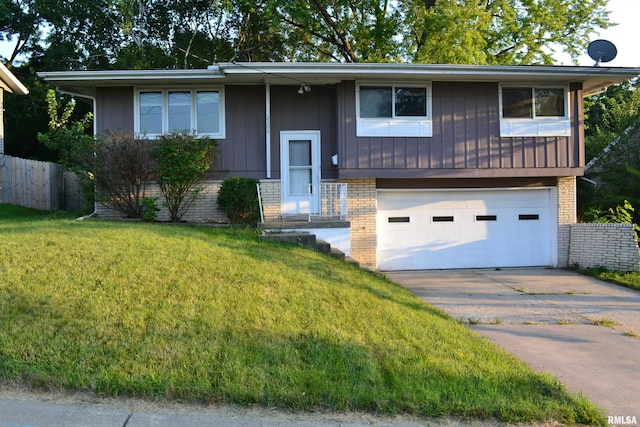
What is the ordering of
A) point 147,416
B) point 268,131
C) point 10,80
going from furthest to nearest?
point 10,80
point 268,131
point 147,416

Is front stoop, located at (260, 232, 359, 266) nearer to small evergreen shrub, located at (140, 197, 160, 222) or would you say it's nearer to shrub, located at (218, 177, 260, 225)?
shrub, located at (218, 177, 260, 225)

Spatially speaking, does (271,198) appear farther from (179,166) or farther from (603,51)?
(603,51)

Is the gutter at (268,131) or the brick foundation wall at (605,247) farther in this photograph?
the gutter at (268,131)

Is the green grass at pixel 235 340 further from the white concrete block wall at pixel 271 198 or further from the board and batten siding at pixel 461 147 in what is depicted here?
the board and batten siding at pixel 461 147

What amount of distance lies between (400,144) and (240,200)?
406 centimetres

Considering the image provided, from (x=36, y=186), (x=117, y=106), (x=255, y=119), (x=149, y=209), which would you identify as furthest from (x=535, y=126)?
(x=36, y=186)

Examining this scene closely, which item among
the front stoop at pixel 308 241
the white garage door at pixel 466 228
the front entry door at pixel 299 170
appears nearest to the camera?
the front stoop at pixel 308 241

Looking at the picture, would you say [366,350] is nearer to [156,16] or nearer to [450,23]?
[450,23]

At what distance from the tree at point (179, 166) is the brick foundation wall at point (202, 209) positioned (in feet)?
1.35

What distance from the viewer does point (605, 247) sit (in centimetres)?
1150

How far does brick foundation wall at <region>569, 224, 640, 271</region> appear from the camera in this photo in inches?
436

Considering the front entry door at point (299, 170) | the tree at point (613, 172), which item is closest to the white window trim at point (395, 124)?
the front entry door at point (299, 170)

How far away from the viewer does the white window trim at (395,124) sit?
11.5m

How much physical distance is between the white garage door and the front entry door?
175cm
